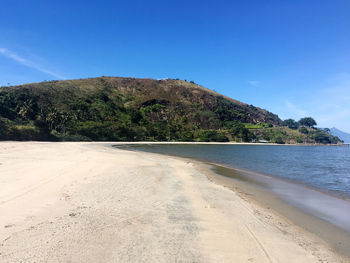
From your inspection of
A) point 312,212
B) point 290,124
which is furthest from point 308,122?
point 312,212

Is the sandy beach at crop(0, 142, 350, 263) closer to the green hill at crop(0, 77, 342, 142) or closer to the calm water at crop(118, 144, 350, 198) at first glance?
Answer: the calm water at crop(118, 144, 350, 198)

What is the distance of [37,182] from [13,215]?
3852 millimetres

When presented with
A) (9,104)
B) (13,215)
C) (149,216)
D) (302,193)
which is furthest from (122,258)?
(9,104)

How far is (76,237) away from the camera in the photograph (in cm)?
455

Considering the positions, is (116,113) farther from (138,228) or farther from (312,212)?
(138,228)

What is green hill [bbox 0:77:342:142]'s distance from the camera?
5934 centimetres

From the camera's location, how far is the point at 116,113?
98.1m

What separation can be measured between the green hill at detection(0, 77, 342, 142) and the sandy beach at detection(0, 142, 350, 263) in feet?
143

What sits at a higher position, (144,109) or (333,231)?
(144,109)

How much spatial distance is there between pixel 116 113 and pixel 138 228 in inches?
3829

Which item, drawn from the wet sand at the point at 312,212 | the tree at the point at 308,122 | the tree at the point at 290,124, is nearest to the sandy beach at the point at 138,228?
the wet sand at the point at 312,212

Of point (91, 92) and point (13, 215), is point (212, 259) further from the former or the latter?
point (91, 92)

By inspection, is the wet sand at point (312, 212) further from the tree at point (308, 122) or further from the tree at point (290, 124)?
the tree at point (308, 122)

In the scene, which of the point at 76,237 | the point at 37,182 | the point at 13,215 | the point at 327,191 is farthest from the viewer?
the point at 327,191
